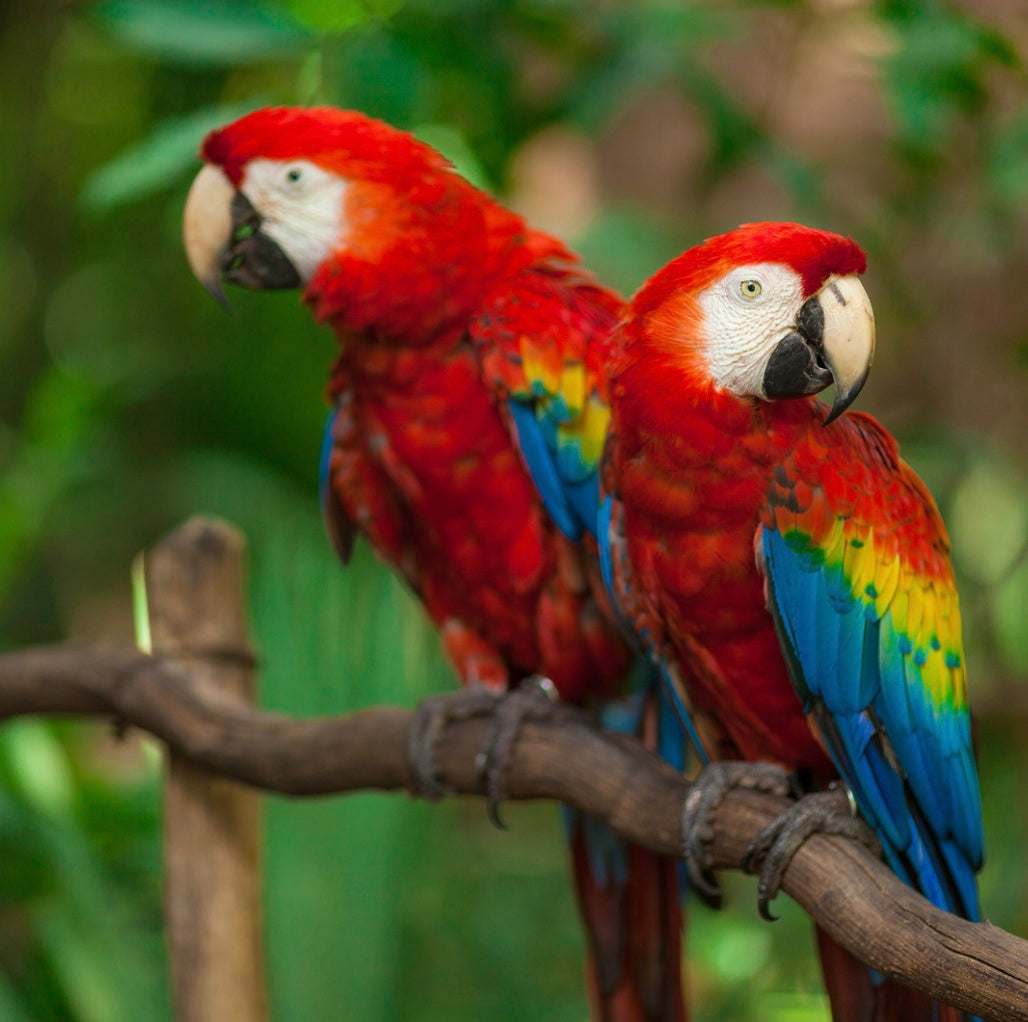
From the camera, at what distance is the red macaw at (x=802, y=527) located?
2.74 ft

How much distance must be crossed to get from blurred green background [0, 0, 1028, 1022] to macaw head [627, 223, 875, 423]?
0.56 metres

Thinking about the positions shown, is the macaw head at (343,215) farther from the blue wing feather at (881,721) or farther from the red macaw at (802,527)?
the blue wing feather at (881,721)

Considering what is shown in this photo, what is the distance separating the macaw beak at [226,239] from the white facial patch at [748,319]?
1.57 feet

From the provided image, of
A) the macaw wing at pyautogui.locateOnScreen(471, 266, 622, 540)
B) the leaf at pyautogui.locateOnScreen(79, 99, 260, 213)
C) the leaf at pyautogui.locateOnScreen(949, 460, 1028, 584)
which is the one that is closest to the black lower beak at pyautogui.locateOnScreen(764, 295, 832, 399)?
the macaw wing at pyautogui.locateOnScreen(471, 266, 622, 540)

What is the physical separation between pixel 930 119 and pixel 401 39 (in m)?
0.58

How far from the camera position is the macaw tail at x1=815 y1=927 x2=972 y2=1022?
96cm

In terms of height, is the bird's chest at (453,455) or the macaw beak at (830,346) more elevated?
the bird's chest at (453,455)

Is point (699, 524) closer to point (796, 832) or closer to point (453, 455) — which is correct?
point (796, 832)

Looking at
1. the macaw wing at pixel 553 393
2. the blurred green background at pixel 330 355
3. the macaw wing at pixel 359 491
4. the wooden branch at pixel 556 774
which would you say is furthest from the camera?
the blurred green background at pixel 330 355

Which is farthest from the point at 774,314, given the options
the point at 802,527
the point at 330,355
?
the point at 330,355

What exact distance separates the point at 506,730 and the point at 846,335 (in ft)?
1.74

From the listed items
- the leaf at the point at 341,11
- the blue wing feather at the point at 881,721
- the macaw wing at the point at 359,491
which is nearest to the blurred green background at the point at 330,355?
the leaf at the point at 341,11

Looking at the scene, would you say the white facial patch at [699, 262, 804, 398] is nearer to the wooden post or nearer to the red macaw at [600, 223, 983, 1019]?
the red macaw at [600, 223, 983, 1019]

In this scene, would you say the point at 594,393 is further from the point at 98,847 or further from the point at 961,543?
the point at 98,847
